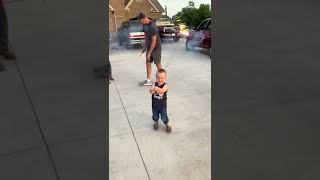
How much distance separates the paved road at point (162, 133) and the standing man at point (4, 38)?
2222 mm

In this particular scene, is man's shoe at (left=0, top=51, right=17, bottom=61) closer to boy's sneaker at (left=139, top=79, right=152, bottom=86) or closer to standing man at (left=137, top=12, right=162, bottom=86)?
standing man at (left=137, top=12, right=162, bottom=86)

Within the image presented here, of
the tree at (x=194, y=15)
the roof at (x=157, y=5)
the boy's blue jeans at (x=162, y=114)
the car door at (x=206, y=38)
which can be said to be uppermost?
the roof at (x=157, y=5)

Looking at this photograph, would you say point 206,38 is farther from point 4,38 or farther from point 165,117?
point 4,38

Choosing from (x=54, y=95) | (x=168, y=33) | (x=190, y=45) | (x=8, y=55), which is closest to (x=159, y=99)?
(x=54, y=95)

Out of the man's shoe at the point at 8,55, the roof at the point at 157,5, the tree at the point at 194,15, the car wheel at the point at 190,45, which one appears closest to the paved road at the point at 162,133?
the man's shoe at the point at 8,55

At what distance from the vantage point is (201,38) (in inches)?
448

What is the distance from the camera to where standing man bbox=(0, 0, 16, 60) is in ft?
5.11

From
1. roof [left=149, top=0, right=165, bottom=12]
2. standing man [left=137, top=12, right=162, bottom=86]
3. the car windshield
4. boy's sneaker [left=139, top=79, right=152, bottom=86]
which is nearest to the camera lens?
standing man [left=137, top=12, right=162, bottom=86]

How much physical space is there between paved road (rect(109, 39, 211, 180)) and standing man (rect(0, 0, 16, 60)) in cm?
222

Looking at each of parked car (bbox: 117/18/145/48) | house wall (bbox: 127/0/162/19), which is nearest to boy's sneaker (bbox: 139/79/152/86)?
parked car (bbox: 117/18/145/48)

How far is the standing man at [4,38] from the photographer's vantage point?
1.56 meters

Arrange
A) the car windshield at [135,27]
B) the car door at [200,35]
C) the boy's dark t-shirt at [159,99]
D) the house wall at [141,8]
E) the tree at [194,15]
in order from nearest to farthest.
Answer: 1. the boy's dark t-shirt at [159,99]
2. the car door at [200,35]
3. the car windshield at [135,27]
4. the tree at [194,15]
5. the house wall at [141,8]

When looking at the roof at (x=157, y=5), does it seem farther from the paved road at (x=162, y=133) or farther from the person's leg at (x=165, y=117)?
the person's leg at (x=165, y=117)
